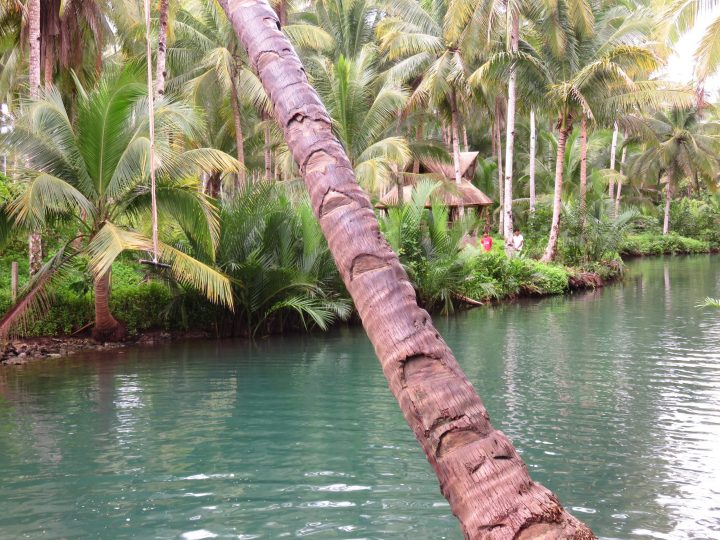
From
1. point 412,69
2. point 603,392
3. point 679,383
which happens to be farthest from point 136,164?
point 412,69

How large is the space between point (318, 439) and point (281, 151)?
18.7 m

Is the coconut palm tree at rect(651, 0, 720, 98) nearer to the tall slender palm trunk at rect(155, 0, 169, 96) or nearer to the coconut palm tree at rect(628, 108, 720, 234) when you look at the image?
the tall slender palm trunk at rect(155, 0, 169, 96)

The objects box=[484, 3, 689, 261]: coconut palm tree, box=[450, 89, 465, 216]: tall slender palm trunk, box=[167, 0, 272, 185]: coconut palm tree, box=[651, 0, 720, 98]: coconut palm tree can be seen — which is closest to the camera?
box=[651, 0, 720, 98]: coconut palm tree

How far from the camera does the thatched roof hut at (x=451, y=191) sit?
87.2 ft

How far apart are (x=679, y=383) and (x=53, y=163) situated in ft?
35.6

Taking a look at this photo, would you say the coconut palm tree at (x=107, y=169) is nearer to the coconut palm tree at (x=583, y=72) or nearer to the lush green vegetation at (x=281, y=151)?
the lush green vegetation at (x=281, y=151)

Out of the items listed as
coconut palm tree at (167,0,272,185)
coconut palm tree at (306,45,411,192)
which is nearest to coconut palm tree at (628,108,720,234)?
coconut palm tree at (306,45,411,192)

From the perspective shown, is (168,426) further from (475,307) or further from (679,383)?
(475,307)

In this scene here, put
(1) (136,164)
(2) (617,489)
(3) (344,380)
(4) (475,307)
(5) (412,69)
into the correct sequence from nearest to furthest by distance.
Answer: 1. (2) (617,489)
2. (3) (344,380)
3. (1) (136,164)
4. (4) (475,307)
5. (5) (412,69)

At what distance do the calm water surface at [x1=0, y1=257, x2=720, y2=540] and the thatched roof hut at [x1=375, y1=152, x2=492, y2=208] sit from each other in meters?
12.5

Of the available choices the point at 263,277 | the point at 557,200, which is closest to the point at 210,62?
the point at 263,277

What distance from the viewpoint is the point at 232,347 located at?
14.4 m

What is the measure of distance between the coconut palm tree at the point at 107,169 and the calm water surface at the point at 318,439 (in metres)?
1.71

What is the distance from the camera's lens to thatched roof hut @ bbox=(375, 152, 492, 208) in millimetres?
26591
